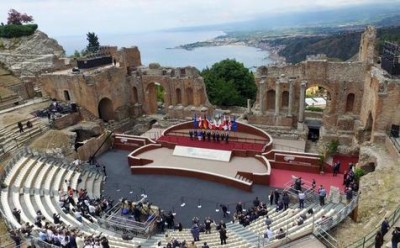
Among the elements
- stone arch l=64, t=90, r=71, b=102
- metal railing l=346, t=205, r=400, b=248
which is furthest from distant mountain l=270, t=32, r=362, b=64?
metal railing l=346, t=205, r=400, b=248

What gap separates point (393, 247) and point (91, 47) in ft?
190

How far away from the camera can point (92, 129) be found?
32.0 metres

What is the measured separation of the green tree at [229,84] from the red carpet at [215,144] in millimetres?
14632

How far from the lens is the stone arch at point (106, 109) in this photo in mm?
36906

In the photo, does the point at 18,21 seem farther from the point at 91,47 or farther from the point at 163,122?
the point at 163,122

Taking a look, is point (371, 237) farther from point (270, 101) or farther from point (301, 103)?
point (270, 101)

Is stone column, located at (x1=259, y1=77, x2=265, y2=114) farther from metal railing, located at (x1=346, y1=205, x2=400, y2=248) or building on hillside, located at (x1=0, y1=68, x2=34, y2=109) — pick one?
building on hillside, located at (x1=0, y1=68, x2=34, y2=109)

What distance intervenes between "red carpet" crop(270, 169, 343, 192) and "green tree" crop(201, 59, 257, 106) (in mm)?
19641

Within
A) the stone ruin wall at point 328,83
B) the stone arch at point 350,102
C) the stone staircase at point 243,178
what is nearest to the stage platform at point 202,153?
the stone staircase at point 243,178

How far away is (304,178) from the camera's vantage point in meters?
24.9

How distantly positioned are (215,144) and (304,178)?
847 centimetres

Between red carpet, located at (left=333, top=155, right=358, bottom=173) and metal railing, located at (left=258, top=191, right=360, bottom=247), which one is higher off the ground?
metal railing, located at (left=258, top=191, right=360, bottom=247)

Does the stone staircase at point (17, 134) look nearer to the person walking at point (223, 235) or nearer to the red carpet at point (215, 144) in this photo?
the red carpet at point (215, 144)

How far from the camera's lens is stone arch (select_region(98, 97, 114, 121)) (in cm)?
3691
